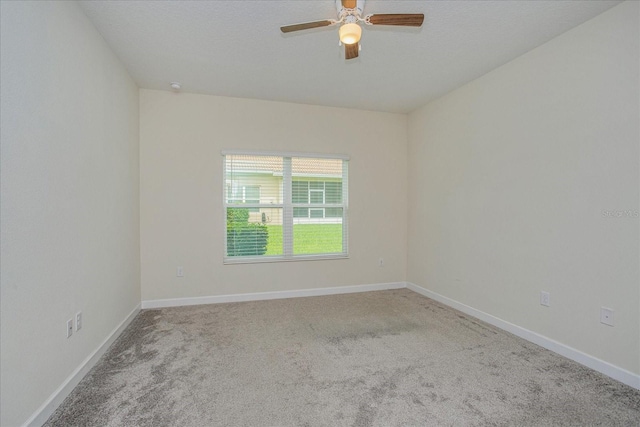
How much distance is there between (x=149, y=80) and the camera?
11.0 ft

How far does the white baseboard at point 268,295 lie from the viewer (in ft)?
12.0

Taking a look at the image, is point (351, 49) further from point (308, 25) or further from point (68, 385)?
point (68, 385)

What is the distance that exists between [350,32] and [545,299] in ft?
8.91

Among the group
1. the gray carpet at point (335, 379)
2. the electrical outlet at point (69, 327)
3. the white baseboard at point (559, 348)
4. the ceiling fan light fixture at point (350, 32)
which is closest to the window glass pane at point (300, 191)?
the gray carpet at point (335, 379)

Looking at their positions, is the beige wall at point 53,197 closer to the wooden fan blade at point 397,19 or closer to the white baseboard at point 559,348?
the wooden fan blade at point 397,19

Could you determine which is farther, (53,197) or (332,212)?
(332,212)

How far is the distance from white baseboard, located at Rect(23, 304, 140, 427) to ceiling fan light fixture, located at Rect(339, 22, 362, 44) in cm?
277

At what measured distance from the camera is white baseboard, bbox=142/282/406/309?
3.66m

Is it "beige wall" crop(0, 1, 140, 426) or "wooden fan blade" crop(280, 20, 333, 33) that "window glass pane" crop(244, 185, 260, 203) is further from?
"wooden fan blade" crop(280, 20, 333, 33)

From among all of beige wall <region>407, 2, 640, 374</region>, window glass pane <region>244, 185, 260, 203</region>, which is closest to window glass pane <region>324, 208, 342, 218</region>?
window glass pane <region>244, 185, 260, 203</region>

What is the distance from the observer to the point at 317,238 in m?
4.27

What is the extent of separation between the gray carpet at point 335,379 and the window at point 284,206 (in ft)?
3.71

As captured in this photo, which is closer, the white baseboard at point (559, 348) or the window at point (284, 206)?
the white baseboard at point (559, 348)

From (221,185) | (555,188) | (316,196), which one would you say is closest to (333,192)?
(316,196)
